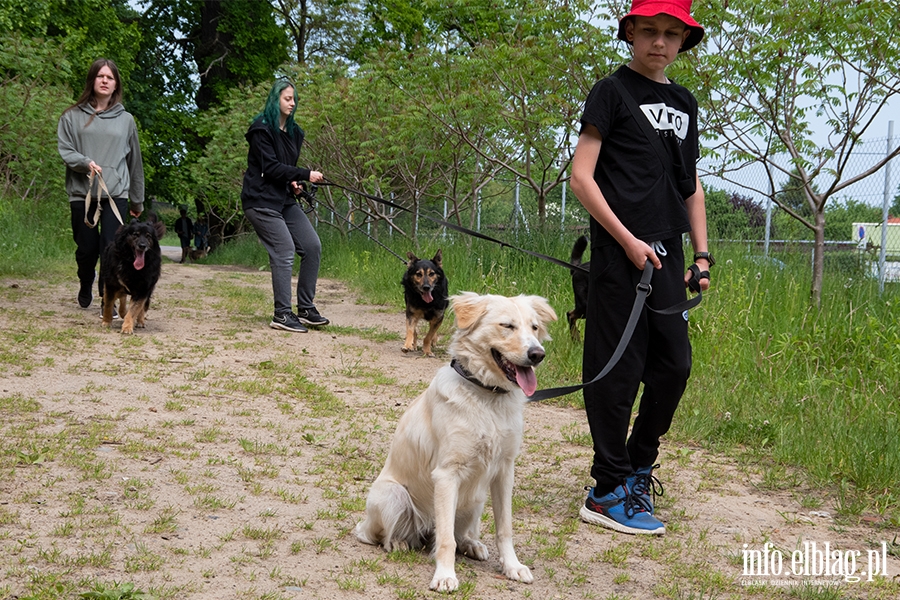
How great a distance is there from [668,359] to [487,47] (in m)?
9.21

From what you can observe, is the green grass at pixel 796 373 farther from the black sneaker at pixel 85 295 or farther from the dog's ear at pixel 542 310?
the black sneaker at pixel 85 295

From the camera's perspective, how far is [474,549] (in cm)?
331

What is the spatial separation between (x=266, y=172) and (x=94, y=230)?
1938mm

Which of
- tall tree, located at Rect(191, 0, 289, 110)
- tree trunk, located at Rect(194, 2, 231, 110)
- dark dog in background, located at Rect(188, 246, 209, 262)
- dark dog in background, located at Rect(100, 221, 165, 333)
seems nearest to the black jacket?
dark dog in background, located at Rect(100, 221, 165, 333)

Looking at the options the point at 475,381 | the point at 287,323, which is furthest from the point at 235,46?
the point at 475,381

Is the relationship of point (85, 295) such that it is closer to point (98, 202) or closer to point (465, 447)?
point (98, 202)

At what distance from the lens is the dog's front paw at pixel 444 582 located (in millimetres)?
2922

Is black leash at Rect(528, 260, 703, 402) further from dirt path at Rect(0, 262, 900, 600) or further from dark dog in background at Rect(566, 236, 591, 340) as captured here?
dark dog in background at Rect(566, 236, 591, 340)

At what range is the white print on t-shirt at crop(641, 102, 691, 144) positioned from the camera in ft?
11.6

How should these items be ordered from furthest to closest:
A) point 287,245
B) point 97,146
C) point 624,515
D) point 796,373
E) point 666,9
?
point 287,245 → point 97,146 → point 796,373 → point 624,515 → point 666,9

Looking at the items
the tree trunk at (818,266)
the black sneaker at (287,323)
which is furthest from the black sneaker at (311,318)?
the tree trunk at (818,266)

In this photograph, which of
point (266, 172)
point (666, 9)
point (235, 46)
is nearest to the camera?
point (666, 9)

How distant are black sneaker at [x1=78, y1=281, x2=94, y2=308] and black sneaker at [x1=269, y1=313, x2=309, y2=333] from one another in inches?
86.0

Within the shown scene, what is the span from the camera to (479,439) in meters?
3.04
